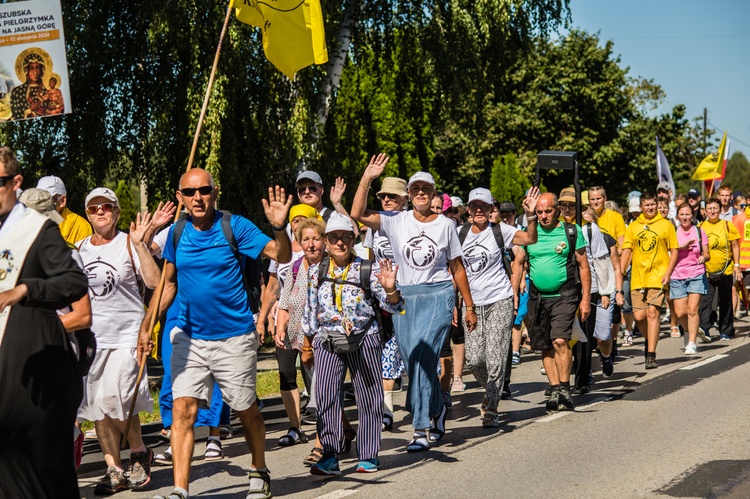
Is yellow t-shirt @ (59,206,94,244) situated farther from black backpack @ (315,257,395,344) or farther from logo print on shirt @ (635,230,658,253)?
logo print on shirt @ (635,230,658,253)

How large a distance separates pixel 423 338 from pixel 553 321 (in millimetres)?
2175

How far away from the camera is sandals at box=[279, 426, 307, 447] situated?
9.32 m

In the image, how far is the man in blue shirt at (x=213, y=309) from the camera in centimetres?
694

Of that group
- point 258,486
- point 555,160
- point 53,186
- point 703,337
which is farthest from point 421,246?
point 703,337

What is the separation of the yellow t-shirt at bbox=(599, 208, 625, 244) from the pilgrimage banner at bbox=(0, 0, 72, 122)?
6.31 m

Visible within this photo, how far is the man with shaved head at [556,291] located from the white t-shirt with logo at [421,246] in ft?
6.33

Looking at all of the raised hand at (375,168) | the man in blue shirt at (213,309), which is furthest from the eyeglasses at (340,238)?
the man in blue shirt at (213,309)

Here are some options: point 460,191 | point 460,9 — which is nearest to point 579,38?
point 460,191

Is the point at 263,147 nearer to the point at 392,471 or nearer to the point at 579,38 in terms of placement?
the point at 392,471

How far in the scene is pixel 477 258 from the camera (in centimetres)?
1012

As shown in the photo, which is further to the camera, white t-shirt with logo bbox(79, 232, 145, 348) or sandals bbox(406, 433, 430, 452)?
sandals bbox(406, 433, 430, 452)

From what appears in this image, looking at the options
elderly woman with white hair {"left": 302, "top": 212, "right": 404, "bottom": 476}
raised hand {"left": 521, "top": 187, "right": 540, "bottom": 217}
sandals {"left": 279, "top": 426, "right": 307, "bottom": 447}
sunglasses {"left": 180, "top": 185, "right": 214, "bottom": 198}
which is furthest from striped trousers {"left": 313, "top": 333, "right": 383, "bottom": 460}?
raised hand {"left": 521, "top": 187, "right": 540, "bottom": 217}

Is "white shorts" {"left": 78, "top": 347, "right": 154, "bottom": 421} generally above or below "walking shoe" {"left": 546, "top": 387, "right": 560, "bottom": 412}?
above

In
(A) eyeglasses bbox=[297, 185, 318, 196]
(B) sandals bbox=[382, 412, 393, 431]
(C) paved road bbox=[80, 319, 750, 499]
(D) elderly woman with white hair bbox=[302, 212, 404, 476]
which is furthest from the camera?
(B) sandals bbox=[382, 412, 393, 431]
